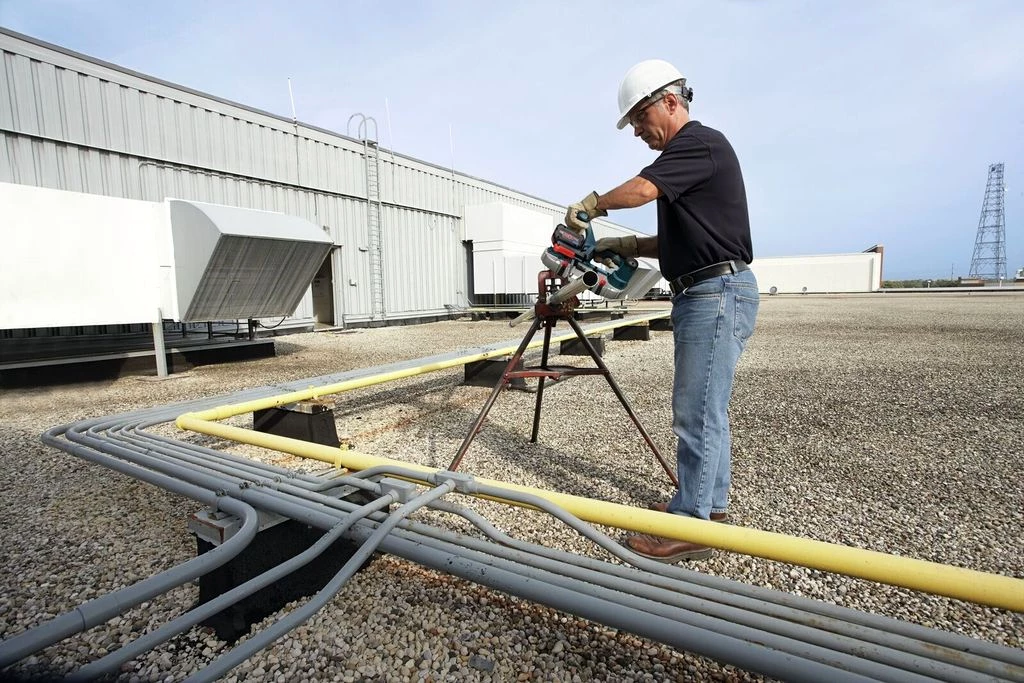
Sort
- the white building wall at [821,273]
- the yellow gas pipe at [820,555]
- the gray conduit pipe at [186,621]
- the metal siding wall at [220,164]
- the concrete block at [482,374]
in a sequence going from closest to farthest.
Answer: the gray conduit pipe at [186,621], the yellow gas pipe at [820,555], the concrete block at [482,374], the metal siding wall at [220,164], the white building wall at [821,273]

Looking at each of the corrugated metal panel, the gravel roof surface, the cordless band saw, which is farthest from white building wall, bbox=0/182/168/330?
the corrugated metal panel

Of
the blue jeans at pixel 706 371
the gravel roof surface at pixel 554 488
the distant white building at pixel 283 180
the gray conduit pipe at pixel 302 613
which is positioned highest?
the distant white building at pixel 283 180

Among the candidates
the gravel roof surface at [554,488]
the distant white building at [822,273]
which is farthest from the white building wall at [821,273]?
the gravel roof surface at [554,488]

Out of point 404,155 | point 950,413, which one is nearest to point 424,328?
point 404,155

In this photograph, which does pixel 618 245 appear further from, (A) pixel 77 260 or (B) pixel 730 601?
(A) pixel 77 260

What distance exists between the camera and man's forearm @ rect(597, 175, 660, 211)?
176 cm

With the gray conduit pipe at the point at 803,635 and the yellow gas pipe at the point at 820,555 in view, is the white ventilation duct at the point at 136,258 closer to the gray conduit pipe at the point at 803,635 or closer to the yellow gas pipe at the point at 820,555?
the yellow gas pipe at the point at 820,555

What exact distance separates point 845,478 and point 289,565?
109 inches

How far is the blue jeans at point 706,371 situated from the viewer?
1882 millimetres

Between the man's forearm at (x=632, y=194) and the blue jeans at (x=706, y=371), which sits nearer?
the man's forearm at (x=632, y=194)

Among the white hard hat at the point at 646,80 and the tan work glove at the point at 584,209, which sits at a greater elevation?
the white hard hat at the point at 646,80

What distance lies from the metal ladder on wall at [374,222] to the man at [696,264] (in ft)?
36.2

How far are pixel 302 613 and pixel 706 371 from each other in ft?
4.89

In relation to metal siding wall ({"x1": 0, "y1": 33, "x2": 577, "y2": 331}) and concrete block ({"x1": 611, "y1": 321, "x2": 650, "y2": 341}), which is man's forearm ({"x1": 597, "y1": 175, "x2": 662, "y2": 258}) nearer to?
concrete block ({"x1": 611, "y1": 321, "x2": 650, "y2": 341})
